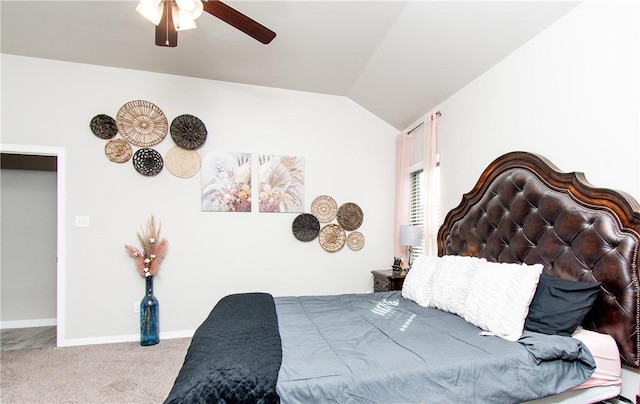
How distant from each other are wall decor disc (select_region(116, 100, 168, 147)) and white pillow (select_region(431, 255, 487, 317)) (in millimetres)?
3236

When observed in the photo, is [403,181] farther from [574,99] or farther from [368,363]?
[368,363]

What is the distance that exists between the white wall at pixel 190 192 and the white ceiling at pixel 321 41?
0.28 metres

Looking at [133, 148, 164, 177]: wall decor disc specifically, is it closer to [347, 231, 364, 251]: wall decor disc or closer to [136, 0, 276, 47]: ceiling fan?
[136, 0, 276, 47]: ceiling fan

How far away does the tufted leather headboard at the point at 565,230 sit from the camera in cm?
159

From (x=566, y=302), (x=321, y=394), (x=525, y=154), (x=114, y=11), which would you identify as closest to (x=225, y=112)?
(x=114, y=11)

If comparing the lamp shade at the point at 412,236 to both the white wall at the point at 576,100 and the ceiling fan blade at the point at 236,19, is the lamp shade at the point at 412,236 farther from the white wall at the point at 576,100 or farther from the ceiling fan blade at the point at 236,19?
the ceiling fan blade at the point at 236,19

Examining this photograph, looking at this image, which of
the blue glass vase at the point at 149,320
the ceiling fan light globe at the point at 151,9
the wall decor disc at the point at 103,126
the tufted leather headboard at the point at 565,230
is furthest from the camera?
the wall decor disc at the point at 103,126

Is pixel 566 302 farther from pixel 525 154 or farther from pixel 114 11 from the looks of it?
pixel 114 11

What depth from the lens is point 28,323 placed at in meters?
4.06

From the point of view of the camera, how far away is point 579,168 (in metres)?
1.97

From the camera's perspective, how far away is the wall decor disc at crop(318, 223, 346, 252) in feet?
13.1

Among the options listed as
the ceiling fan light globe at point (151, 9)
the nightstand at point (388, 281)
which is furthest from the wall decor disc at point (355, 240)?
the ceiling fan light globe at point (151, 9)

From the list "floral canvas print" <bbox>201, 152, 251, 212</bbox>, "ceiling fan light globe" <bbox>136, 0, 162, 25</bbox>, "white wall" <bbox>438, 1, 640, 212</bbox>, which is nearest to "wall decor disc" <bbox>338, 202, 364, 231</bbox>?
"floral canvas print" <bbox>201, 152, 251, 212</bbox>

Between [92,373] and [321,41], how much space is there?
11.7ft
